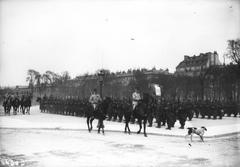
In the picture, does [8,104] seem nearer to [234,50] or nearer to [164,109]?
[164,109]

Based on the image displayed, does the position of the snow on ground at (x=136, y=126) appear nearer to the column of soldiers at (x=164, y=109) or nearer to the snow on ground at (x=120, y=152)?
the column of soldiers at (x=164, y=109)

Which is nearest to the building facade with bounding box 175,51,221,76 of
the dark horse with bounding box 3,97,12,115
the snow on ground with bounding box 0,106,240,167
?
the dark horse with bounding box 3,97,12,115

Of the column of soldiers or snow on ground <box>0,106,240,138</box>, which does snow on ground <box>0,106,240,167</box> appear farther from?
the column of soldiers

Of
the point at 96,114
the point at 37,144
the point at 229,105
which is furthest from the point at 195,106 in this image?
the point at 37,144

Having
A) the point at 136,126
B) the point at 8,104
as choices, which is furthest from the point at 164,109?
the point at 8,104

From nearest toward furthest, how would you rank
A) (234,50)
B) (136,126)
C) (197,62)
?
(136,126), (234,50), (197,62)

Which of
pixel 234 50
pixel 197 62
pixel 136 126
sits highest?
pixel 197 62

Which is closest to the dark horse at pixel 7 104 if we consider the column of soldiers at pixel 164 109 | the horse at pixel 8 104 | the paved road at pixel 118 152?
the horse at pixel 8 104

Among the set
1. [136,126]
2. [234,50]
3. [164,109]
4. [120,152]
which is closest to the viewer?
[120,152]
